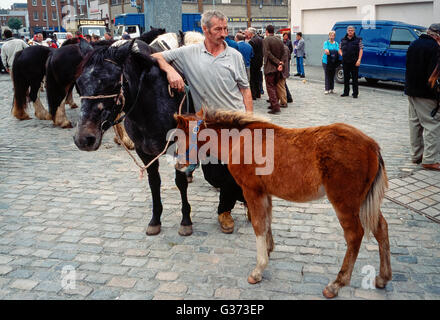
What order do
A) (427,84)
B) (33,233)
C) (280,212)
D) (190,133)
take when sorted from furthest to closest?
(427,84) < (280,212) < (33,233) < (190,133)

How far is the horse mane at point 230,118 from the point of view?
342 centimetres

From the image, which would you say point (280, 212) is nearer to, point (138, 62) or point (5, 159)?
point (138, 62)

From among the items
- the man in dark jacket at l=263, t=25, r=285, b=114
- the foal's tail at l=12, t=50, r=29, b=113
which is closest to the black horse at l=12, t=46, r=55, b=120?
the foal's tail at l=12, t=50, r=29, b=113

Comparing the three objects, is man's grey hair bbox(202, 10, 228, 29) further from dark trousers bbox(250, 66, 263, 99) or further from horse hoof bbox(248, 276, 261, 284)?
dark trousers bbox(250, 66, 263, 99)

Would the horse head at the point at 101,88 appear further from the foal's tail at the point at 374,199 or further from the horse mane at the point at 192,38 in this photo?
the foal's tail at the point at 374,199

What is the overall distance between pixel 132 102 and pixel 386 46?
1354cm

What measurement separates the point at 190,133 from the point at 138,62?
40.0 inches

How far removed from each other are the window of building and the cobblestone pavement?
8.82m

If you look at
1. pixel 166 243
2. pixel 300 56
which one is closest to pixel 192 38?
pixel 166 243

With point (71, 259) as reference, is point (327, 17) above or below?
above

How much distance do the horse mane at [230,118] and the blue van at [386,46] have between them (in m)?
12.6

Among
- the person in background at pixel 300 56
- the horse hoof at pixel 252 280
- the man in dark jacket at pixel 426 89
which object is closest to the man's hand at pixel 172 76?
the horse hoof at pixel 252 280

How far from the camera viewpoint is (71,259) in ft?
13.3
